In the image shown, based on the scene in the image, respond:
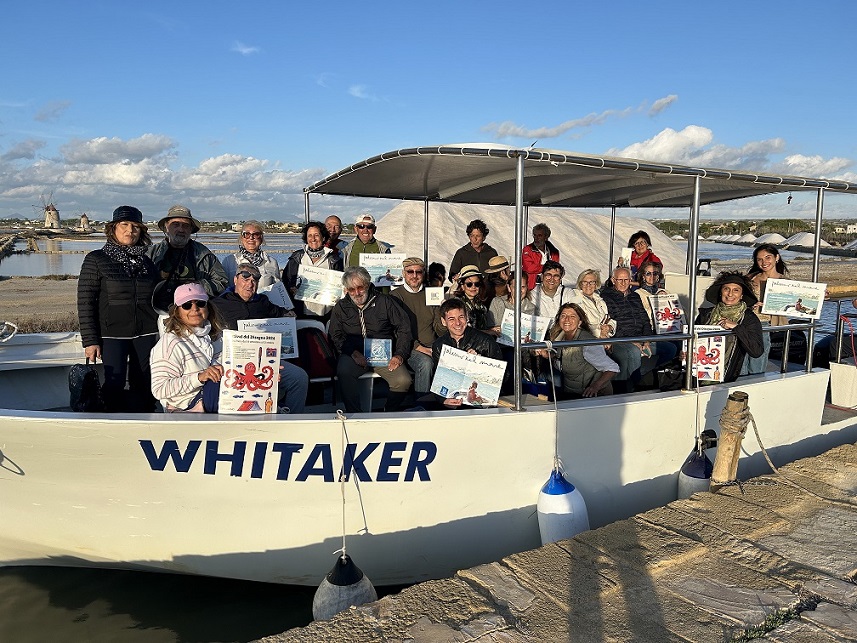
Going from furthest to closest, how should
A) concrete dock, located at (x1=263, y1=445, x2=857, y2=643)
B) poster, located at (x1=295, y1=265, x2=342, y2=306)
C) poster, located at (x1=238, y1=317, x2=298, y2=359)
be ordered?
1. poster, located at (x1=295, y1=265, x2=342, y2=306)
2. poster, located at (x1=238, y1=317, x2=298, y2=359)
3. concrete dock, located at (x1=263, y1=445, x2=857, y2=643)

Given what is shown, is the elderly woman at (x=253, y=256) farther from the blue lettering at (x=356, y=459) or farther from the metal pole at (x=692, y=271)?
the metal pole at (x=692, y=271)

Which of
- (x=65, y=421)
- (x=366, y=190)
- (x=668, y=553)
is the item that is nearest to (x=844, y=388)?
(x=668, y=553)

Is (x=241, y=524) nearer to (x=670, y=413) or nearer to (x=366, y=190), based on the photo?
(x=670, y=413)

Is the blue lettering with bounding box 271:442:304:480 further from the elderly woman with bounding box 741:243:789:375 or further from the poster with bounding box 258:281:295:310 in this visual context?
the elderly woman with bounding box 741:243:789:375

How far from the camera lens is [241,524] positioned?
12.3 feet

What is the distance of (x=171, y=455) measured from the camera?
11.7 ft

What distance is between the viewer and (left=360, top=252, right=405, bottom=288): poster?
20.2 ft

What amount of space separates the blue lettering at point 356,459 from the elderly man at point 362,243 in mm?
2982

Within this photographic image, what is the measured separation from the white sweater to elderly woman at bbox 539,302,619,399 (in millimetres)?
2682

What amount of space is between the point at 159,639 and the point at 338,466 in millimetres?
1671

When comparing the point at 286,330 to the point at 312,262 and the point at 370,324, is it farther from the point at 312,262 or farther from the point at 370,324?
the point at 312,262

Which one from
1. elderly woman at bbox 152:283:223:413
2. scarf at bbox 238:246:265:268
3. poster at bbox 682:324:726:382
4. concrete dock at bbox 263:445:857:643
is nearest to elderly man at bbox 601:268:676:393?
poster at bbox 682:324:726:382

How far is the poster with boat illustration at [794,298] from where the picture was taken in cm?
519

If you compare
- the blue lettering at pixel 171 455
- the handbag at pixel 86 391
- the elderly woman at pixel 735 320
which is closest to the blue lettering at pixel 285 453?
the blue lettering at pixel 171 455
